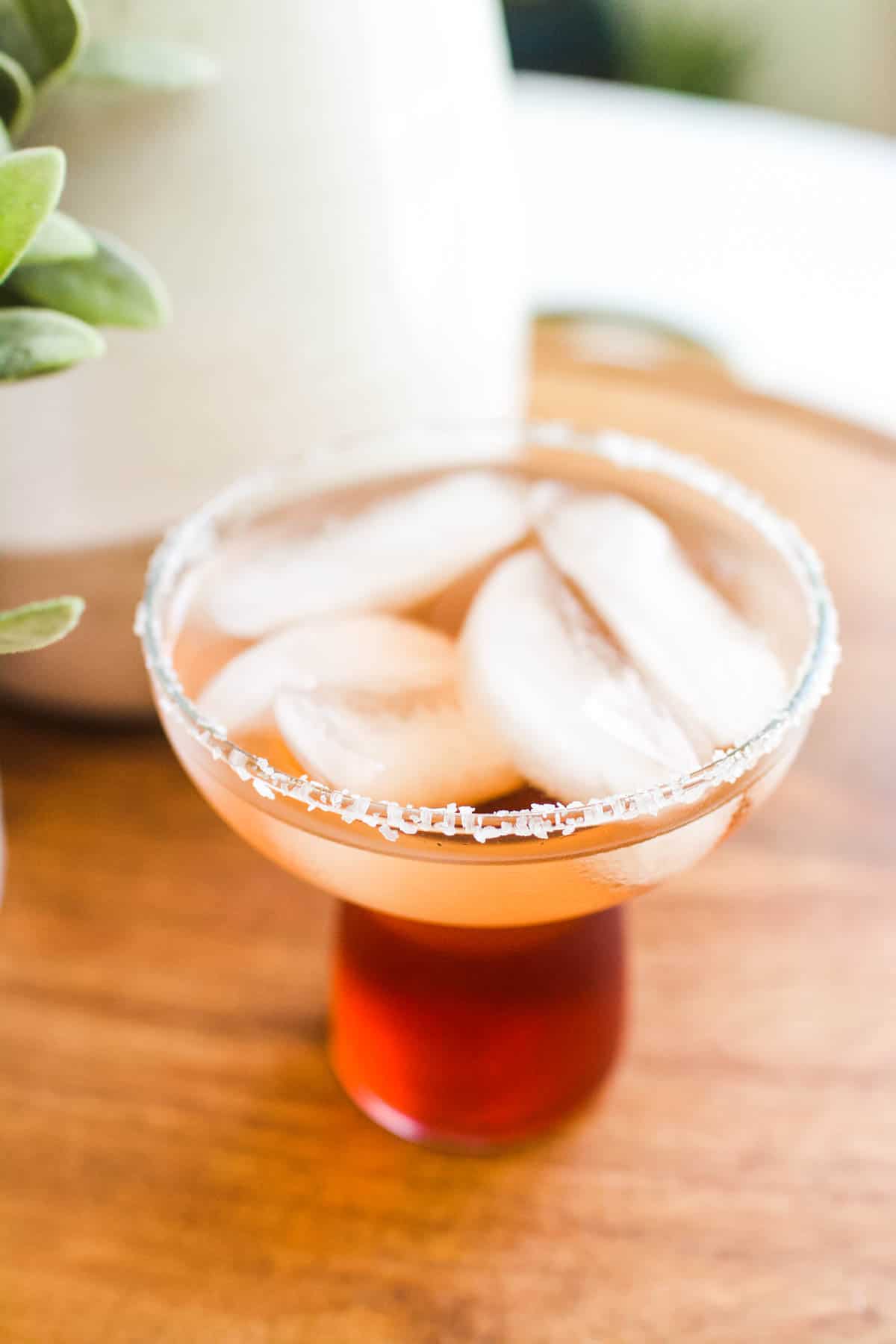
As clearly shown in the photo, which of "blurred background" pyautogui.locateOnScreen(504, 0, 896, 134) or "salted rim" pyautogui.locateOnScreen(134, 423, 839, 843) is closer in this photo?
"salted rim" pyautogui.locateOnScreen(134, 423, 839, 843)

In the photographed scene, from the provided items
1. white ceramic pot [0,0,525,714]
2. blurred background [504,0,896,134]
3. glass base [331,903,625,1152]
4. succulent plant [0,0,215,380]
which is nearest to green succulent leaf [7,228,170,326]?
succulent plant [0,0,215,380]

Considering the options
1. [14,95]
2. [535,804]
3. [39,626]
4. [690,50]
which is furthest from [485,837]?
[690,50]

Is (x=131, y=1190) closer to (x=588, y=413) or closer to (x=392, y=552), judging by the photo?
(x=392, y=552)

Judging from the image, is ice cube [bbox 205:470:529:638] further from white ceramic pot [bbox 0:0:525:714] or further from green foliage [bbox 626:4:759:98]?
green foliage [bbox 626:4:759:98]

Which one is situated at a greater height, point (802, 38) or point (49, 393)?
point (49, 393)

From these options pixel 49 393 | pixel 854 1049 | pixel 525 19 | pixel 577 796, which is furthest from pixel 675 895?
pixel 525 19

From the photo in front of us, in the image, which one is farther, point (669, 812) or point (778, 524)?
point (778, 524)
